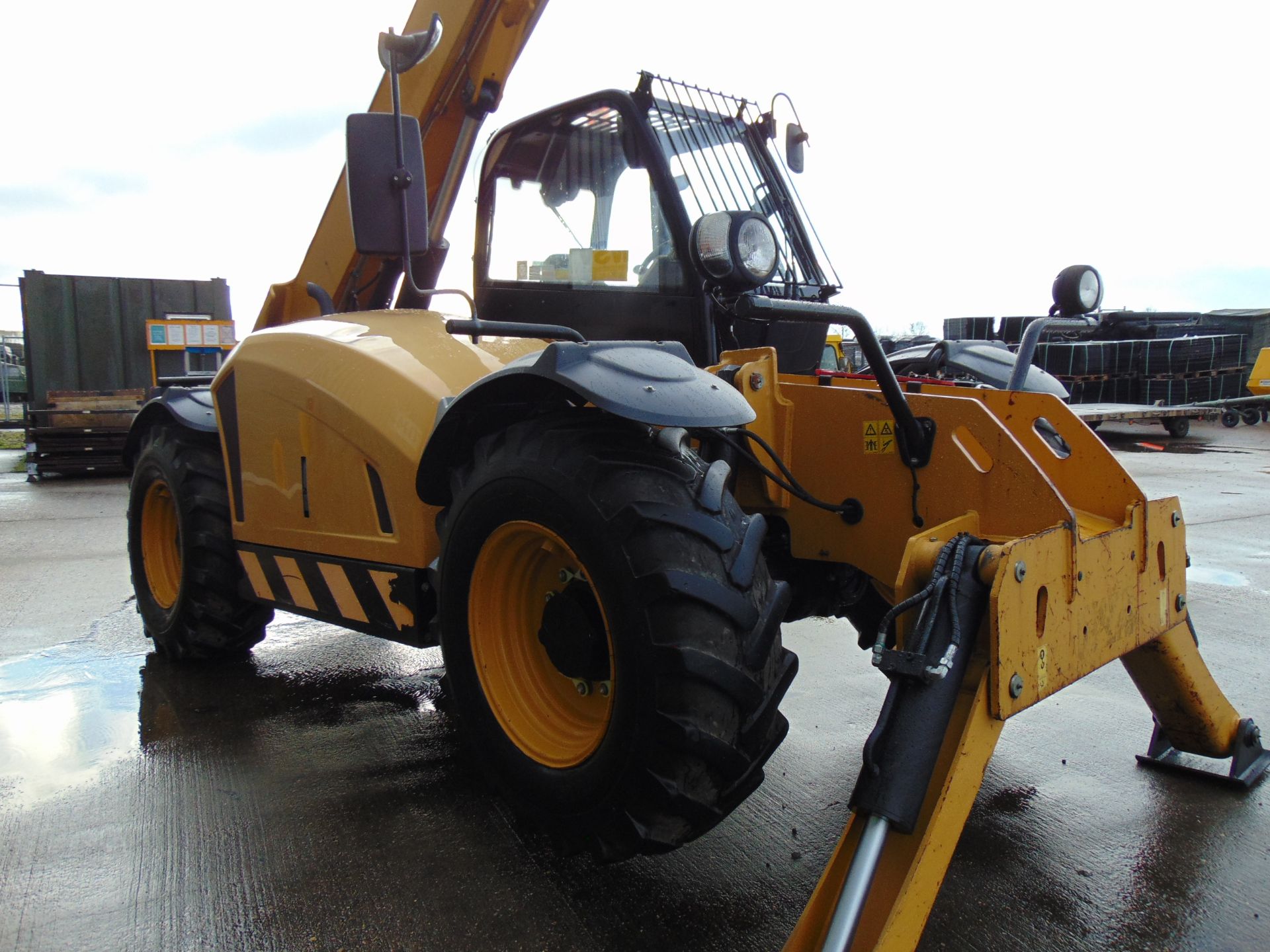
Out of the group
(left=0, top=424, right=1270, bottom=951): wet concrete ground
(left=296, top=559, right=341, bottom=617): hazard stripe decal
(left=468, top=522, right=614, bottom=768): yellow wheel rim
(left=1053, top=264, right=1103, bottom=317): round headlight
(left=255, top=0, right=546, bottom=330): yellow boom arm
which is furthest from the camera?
(left=255, top=0, right=546, bottom=330): yellow boom arm

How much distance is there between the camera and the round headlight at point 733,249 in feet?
7.27

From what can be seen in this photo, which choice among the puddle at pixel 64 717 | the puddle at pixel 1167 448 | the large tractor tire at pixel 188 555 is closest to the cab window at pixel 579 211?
the large tractor tire at pixel 188 555

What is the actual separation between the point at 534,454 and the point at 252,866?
139 centimetres

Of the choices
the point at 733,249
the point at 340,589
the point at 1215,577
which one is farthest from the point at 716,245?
the point at 1215,577

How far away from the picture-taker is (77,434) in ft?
40.4

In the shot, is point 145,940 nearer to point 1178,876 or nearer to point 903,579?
point 903,579

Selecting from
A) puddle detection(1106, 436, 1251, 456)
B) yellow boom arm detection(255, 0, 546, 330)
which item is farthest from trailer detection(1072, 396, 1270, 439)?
yellow boom arm detection(255, 0, 546, 330)

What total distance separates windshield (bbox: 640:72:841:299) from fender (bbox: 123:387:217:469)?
214 cm

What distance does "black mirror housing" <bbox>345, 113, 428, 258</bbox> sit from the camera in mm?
2914

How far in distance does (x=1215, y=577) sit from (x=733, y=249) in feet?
17.1

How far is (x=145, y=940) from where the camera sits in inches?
94.4

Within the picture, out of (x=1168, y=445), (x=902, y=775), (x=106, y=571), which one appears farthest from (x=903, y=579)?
(x=1168, y=445)

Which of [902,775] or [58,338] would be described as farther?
[58,338]

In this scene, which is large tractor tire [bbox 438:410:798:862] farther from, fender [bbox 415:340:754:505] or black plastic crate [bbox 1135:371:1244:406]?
black plastic crate [bbox 1135:371:1244:406]
